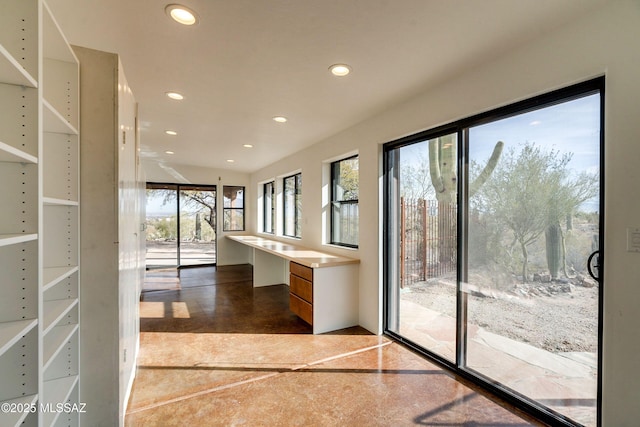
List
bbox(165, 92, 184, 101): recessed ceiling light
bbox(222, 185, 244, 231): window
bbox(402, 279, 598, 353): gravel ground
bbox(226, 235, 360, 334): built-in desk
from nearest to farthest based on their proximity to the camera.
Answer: bbox(402, 279, 598, 353): gravel ground
bbox(165, 92, 184, 101): recessed ceiling light
bbox(226, 235, 360, 334): built-in desk
bbox(222, 185, 244, 231): window

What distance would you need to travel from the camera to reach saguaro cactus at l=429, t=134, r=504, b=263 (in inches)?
107

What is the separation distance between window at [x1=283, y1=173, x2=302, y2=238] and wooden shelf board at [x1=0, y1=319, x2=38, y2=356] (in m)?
4.59

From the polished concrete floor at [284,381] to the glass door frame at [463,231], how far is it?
0.13 meters

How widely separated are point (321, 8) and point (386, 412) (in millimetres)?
2632

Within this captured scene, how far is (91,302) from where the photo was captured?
1.76 m

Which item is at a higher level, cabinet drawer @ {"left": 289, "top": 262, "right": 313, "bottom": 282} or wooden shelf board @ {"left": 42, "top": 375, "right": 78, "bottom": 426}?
cabinet drawer @ {"left": 289, "top": 262, "right": 313, "bottom": 282}

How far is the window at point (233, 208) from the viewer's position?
8.14 metres

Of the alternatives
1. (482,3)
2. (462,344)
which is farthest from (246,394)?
(482,3)

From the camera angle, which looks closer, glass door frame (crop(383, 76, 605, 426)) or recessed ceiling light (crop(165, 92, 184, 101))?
glass door frame (crop(383, 76, 605, 426))

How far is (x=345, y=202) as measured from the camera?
14.3 ft

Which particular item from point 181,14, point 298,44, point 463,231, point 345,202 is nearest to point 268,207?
Result: point 345,202

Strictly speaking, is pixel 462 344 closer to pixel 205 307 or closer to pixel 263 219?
pixel 205 307

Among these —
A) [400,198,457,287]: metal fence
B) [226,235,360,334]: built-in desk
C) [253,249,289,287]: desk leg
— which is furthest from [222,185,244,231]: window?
[400,198,457,287]: metal fence

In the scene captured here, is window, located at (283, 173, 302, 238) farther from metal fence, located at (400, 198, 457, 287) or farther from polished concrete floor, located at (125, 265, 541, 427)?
metal fence, located at (400, 198, 457, 287)
